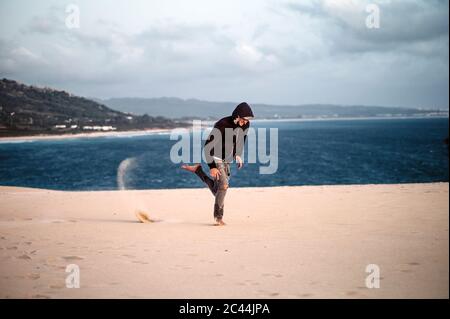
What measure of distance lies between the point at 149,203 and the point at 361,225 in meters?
6.28

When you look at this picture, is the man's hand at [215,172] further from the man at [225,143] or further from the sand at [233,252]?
the sand at [233,252]

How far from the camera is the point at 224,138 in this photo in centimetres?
680

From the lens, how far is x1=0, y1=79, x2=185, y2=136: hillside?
1998cm

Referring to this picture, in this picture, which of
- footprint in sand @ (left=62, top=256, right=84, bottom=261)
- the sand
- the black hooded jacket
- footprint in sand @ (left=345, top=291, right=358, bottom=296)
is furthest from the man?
footprint in sand @ (left=345, top=291, right=358, bottom=296)

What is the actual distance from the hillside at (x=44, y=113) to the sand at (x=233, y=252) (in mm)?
12524

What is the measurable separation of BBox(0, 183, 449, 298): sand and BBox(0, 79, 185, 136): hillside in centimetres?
1252

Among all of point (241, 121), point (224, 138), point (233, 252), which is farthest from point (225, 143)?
point (233, 252)

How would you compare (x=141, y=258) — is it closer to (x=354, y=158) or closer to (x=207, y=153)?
(x=207, y=153)

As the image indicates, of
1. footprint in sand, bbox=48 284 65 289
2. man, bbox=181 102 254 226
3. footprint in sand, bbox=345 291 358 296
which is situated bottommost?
footprint in sand, bbox=48 284 65 289

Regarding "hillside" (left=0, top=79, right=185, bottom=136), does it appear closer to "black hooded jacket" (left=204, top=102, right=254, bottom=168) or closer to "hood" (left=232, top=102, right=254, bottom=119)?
"black hooded jacket" (left=204, top=102, right=254, bottom=168)

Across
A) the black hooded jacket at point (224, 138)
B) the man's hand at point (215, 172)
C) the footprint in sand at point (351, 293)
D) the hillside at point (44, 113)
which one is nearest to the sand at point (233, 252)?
the footprint in sand at point (351, 293)

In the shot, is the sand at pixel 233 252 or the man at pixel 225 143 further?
the man at pixel 225 143

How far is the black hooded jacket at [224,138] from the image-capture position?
6684 millimetres
